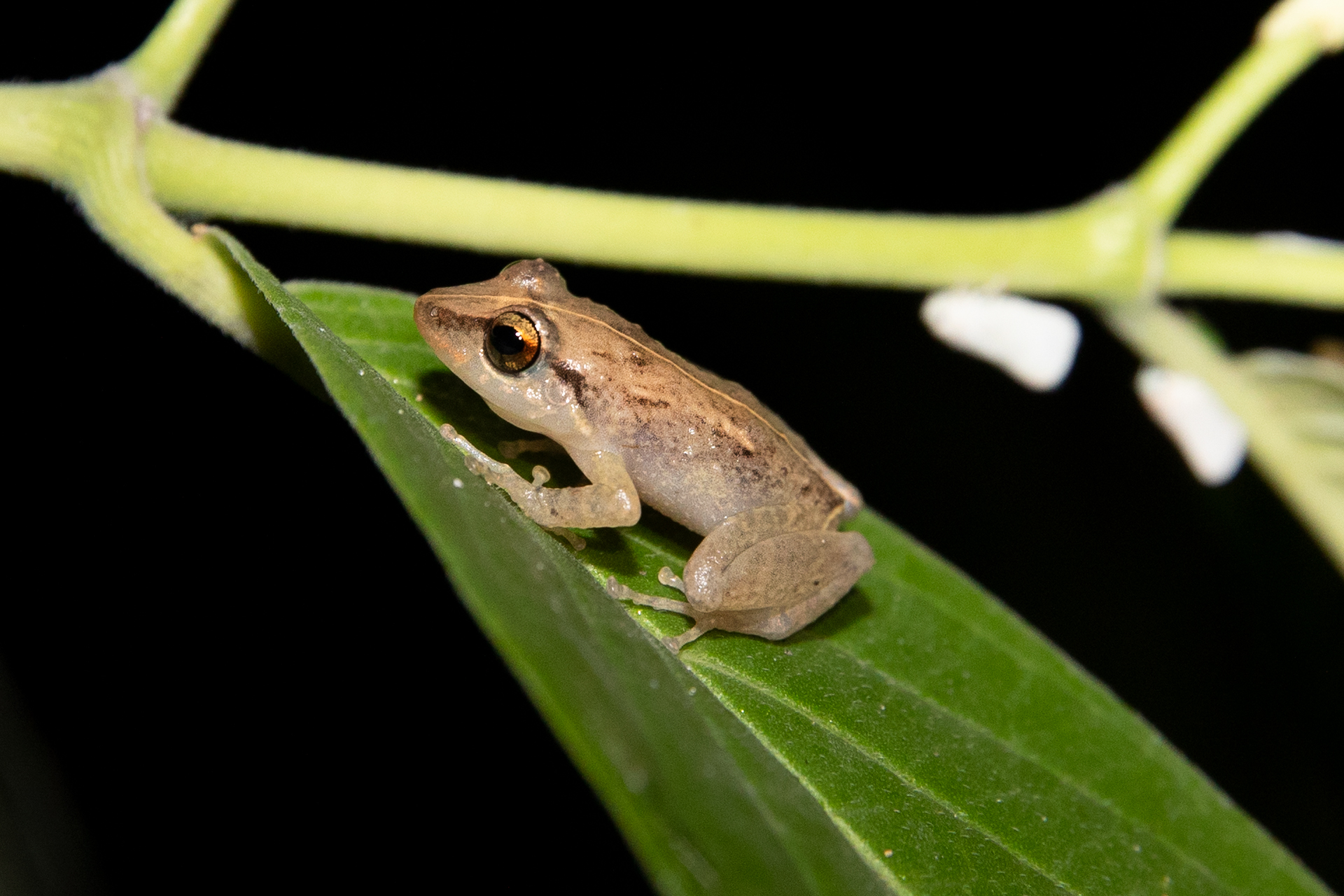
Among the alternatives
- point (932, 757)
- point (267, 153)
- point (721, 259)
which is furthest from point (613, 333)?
point (932, 757)

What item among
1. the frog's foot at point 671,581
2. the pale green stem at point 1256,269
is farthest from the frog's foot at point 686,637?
the pale green stem at point 1256,269

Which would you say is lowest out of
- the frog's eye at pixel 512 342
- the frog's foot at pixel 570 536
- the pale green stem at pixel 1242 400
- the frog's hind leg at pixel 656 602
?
the pale green stem at pixel 1242 400

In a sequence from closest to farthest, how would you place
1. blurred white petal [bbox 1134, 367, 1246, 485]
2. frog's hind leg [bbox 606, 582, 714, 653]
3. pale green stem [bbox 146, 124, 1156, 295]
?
pale green stem [bbox 146, 124, 1156, 295] < frog's hind leg [bbox 606, 582, 714, 653] < blurred white petal [bbox 1134, 367, 1246, 485]

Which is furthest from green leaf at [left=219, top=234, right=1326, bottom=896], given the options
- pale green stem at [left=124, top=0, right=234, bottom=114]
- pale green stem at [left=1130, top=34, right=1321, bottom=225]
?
pale green stem at [left=1130, top=34, right=1321, bottom=225]

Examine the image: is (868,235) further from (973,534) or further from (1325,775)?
(1325,775)

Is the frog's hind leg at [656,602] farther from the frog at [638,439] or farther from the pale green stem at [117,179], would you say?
the pale green stem at [117,179]

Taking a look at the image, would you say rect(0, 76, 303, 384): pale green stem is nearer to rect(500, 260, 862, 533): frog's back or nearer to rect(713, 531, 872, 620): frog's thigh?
rect(500, 260, 862, 533): frog's back

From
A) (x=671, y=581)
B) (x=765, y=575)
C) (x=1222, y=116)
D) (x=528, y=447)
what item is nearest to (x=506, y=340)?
(x=528, y=447)
